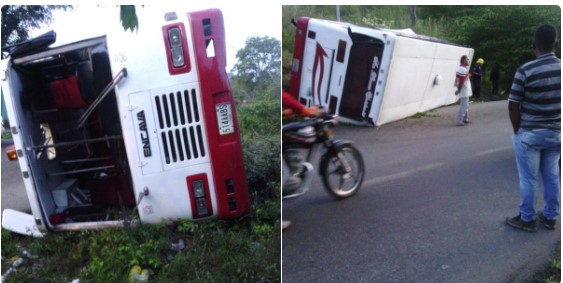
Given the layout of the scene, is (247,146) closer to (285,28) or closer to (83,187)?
(285,28)

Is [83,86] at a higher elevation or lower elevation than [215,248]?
higher

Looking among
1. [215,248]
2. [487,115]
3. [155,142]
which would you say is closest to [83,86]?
[155,142]

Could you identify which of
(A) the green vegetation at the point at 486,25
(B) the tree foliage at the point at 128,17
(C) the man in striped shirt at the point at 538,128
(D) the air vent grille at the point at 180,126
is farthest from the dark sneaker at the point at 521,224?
(B) the tree foliage at the point at 128,17

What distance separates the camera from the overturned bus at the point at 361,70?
3.92ft

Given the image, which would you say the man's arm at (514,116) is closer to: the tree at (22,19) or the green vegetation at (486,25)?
the green vegetation at (486,25)

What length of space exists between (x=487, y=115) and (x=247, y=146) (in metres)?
0.82

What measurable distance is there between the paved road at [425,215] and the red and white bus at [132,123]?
308 mm

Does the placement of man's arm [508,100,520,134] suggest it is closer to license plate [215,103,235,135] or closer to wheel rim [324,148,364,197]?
wheel rim [324,148,364,197]

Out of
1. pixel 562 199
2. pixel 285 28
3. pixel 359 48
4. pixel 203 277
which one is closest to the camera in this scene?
pixel 359 48

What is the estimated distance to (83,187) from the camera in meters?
1.83

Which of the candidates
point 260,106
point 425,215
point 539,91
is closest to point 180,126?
point 260,106

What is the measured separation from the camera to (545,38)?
1.45m

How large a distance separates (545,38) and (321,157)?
0.84 meters

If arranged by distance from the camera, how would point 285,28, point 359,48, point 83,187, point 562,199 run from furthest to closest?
point 83,187, point 562,199, point 285,28, point 359,48
